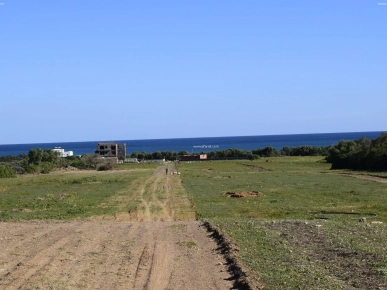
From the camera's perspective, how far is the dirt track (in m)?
11.3

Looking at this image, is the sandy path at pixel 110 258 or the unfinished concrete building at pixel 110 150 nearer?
the sandy path at pixel 110 258

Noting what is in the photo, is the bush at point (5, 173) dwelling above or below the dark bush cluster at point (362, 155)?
below

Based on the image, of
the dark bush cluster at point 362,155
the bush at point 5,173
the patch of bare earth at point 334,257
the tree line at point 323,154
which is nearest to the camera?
the patch of bare earth at point 334,257

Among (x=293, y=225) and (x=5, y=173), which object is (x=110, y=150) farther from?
(x=293, y=225)

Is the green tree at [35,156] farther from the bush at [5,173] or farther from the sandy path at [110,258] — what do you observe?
the sandy path at [110,258]

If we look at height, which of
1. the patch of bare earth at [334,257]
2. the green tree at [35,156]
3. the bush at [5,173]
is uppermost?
the patch of bare earth at [334,257]

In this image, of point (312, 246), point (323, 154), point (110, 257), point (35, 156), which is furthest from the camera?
point (323, 154)

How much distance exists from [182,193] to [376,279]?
Result: 3156cm

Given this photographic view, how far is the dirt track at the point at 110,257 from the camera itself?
11.3 metres

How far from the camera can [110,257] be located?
1409 centimetres

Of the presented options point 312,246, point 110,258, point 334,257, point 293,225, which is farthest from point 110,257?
point 293,225

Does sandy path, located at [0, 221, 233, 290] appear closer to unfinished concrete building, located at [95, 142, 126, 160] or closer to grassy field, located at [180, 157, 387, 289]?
grassy field, located at [180, 157, 387, 289]

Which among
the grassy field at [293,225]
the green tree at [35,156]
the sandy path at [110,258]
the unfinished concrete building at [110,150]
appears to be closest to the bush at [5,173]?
the green tree at [35,156]

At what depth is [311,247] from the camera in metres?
14.1
